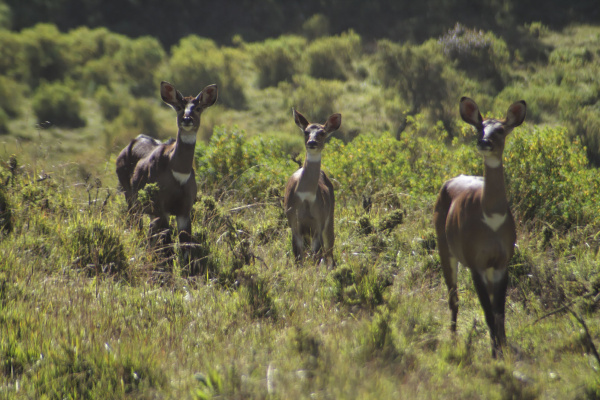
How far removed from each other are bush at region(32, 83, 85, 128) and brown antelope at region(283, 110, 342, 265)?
51.5 feet

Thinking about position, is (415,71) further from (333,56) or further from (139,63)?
(139,63)

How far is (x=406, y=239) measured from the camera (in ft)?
26.5

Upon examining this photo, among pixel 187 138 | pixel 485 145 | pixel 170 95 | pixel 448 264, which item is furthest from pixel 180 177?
pixel 485 145

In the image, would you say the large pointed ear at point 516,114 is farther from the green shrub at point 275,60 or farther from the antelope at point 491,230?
the green shrub at point 275,60

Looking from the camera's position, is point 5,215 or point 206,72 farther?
point 206,72

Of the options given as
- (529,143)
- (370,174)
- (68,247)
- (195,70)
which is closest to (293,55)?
(195,70)

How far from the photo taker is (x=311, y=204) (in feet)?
23.6

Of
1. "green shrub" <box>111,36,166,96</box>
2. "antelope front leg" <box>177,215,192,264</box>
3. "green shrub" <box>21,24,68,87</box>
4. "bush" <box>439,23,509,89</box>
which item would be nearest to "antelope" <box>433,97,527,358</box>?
"antelope front leg" <box>177,215,192,264</box>

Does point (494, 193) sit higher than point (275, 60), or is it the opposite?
point (275, 60)

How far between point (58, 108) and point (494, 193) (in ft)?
63.9

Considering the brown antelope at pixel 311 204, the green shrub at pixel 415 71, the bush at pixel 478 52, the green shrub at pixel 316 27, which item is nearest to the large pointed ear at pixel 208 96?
the brown antelope at pixel 311 204

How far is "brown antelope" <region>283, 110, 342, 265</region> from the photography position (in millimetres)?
7195

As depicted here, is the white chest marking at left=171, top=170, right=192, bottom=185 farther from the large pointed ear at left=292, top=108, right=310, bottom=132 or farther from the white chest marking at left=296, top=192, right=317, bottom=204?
the large pointed ear at left=292, top=108, right=310, bottom=132

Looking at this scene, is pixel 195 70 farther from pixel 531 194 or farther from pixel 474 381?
pixel 474 381
